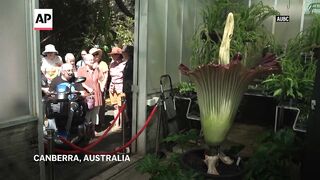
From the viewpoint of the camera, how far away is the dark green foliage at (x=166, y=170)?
2012mm

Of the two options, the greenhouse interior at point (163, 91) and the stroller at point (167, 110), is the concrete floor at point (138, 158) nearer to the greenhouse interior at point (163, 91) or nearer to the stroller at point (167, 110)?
the greenhouse interior at point (163, 91)

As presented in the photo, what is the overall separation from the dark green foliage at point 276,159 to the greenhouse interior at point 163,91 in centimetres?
1

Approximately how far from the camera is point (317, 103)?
1.77 metres

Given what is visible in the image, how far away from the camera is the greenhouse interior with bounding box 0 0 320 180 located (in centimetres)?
212

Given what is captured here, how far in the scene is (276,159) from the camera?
2.27m

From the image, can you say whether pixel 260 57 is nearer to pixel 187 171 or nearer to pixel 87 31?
pixel 187 171

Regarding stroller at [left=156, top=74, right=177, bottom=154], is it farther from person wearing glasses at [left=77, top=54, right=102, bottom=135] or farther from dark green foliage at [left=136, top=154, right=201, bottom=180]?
dark green foliage at [left=136, top=154, right=201, bottom=180]

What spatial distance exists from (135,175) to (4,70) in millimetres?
1984

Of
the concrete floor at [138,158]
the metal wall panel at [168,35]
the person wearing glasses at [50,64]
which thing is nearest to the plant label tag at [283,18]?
the metal wall panel at [168,35]

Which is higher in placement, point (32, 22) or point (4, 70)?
point (32, 22)

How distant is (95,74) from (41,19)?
97.1 inches

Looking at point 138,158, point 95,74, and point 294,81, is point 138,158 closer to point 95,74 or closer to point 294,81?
point 95,74

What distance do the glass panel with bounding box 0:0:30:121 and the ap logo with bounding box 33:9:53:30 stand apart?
9 cm

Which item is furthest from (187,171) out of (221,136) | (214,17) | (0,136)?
(214,17)
